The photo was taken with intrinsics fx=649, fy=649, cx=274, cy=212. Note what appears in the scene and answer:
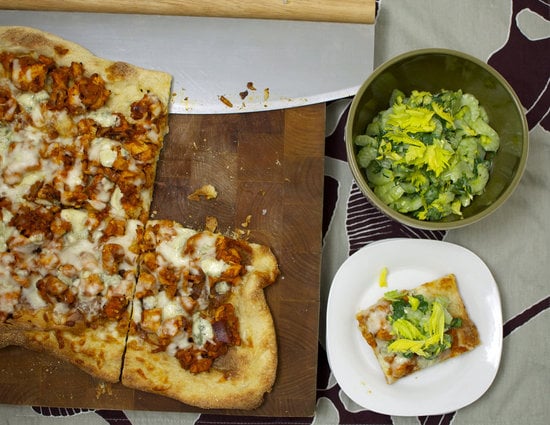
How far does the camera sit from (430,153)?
2.89m

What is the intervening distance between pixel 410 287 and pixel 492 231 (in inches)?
22.2

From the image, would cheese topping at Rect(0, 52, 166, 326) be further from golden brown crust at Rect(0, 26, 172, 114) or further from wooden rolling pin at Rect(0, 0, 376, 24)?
wooden rolling pin at Rect(0, 0, 376, 24)

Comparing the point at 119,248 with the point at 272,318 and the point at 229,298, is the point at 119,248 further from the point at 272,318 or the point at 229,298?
the point at 272,318

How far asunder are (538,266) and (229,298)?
166 centimetres

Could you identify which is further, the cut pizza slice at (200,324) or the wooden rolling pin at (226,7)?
the wooden rolling pin at (226,7)

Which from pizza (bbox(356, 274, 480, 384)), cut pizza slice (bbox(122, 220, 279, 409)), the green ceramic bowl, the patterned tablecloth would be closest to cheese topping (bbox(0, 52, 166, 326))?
cut pizza slice (bbox(122, 220, 279, 409))

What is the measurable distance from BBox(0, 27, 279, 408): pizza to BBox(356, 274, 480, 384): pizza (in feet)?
1.71

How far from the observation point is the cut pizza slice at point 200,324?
3027mm

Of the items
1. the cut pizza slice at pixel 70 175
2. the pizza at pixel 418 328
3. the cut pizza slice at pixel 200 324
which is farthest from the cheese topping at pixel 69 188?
the pizza at pixel 418 328

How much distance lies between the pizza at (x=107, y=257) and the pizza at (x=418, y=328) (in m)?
0.52

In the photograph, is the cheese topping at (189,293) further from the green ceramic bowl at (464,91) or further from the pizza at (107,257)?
the green ceramic bowl at (464,91)

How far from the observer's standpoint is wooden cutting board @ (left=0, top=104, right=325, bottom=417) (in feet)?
10.2

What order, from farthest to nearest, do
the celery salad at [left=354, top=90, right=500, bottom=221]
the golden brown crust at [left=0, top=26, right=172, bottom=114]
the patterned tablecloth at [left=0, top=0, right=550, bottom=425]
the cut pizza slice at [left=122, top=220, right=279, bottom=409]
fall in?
the patterned tablecloth at [left=0, top=0, right=550, bottom=425] → the golden brown crust at [left=0, top=26, right=172, bottom=114] → the cut pizza slice at [left=122, top=220, right=279, bottom=409] → the celery salad at [left=354, top=90, right=500, bottom=221]

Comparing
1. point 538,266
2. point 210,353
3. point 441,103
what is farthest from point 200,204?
point 538,266
